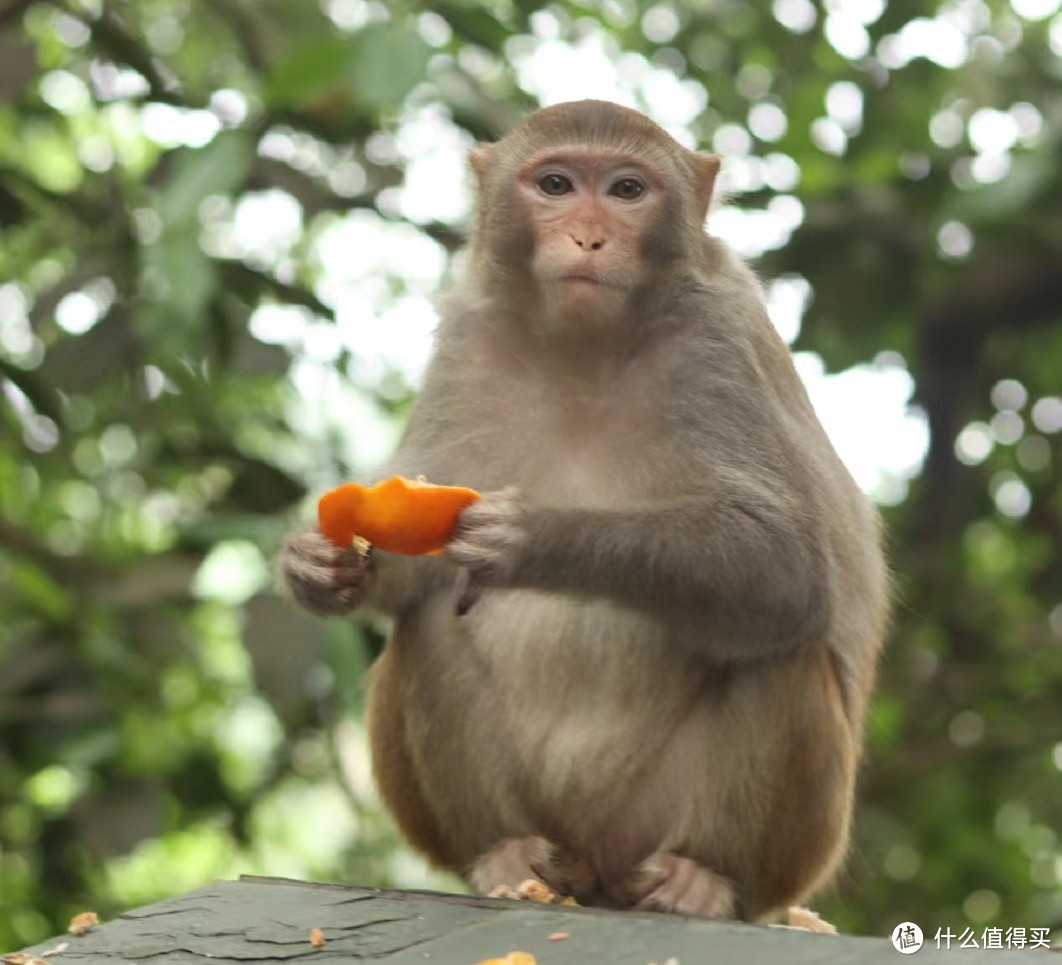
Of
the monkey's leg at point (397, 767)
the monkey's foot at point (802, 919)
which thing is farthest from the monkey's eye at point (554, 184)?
the monkey's foot at point (802, 919)

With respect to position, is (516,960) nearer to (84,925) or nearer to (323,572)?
(84,925)

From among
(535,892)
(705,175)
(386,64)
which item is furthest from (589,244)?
(535,892)

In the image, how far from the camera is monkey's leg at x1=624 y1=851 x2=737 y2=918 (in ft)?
13.1

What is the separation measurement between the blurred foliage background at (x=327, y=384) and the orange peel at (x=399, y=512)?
33.0 inches

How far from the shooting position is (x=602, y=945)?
3164 mm

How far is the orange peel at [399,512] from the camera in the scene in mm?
3656

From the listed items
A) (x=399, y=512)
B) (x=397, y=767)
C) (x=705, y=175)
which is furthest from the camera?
(x=705, y=175)

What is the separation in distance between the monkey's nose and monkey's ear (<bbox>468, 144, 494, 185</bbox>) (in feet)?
1.68

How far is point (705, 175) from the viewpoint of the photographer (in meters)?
4.54

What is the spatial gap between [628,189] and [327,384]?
2.38 metres

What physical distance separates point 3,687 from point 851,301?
2.99 metres

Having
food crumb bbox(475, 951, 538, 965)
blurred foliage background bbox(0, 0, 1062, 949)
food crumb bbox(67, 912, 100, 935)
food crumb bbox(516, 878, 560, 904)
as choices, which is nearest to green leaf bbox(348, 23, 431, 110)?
blurred foliage background bbox(0, 0, 1062, 949)

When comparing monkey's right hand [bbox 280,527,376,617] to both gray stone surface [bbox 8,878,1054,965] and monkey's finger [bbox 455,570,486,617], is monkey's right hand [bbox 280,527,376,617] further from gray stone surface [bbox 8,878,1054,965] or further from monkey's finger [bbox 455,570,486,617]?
gray stone surface [bbox 8,878,1054,965]

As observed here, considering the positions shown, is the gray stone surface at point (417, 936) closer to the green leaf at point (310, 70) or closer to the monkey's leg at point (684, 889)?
the monkey's leg at point (684, 889)
